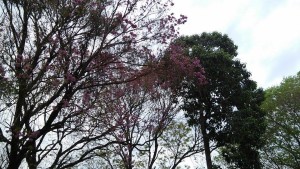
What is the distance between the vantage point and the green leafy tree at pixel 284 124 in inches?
1024

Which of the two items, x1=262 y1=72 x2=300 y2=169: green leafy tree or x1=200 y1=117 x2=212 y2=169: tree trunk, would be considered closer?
x1=200 y1=117 x2=212 y2=169: tree trunk

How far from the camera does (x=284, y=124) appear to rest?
2667cm

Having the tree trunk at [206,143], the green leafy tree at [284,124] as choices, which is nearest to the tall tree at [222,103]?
the tree trunk at [206,143]

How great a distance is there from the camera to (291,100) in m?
26.0

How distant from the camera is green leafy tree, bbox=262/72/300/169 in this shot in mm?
26000

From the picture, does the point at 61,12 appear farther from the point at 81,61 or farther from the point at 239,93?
the point at 239,93

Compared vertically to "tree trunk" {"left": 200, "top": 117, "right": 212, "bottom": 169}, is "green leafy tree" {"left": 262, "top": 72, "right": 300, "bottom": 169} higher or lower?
higher

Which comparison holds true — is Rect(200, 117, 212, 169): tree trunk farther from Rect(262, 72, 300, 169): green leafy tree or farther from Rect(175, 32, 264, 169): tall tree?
Rect(262, 72, 300, 169): green leafy tree

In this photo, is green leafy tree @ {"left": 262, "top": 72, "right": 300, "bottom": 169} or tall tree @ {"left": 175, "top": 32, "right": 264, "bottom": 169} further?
green leafy tree @ {"left": 262, "top": 72, "right": 300, "bottom": 169}

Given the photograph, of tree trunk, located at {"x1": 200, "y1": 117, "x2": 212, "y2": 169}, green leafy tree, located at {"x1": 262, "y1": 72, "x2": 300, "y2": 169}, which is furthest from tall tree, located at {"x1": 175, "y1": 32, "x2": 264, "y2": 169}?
green leafy tree, located at {"x1": 262, "y1": 72, "x2": 300, "y2": 169}

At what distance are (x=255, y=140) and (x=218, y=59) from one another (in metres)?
4.73

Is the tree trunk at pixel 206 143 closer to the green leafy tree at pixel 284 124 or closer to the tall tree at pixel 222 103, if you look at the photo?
the tall tree at pixel 222 103

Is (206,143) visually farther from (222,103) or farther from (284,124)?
(284,124)

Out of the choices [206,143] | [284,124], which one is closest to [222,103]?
[206,143]
